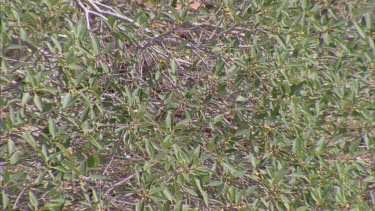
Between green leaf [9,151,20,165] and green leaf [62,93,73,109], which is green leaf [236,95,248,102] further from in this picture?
green leaf [9,151,20,165]

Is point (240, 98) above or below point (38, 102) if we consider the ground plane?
below

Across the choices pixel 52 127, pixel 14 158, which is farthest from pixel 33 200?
pixel 52 127

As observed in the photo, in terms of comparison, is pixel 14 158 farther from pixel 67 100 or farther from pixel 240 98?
pixel 240 98

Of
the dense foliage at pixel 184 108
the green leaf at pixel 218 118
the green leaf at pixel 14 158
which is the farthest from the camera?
the green leaf at pixel 218 118

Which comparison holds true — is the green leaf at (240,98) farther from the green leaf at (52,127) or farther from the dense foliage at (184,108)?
the green leaf at (52,127)

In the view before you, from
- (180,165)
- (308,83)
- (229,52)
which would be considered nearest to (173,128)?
(180,165)

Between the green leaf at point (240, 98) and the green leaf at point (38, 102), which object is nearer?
the green leaf at point (38, 102)

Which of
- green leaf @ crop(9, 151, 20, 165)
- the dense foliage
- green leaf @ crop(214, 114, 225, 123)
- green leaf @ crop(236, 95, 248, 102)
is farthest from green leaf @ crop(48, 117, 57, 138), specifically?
green leaf @ crop(236, 95, 248, 102)

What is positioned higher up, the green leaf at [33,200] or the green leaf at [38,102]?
the green leaf at [38,102]

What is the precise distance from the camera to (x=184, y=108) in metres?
3.05

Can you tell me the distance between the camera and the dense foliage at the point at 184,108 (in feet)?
8.72

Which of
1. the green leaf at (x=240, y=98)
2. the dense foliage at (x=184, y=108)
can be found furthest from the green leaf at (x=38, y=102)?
the green leaf at (x=240, y=98)

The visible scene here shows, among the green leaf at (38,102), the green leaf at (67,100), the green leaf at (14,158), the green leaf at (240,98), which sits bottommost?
the green leaf at (240,98)

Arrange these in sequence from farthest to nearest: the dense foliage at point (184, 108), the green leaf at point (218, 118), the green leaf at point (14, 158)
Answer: the green leaf at point (218, 118) < the dense foliage at point (184, 108) < the green leaf at point (14, 158)
